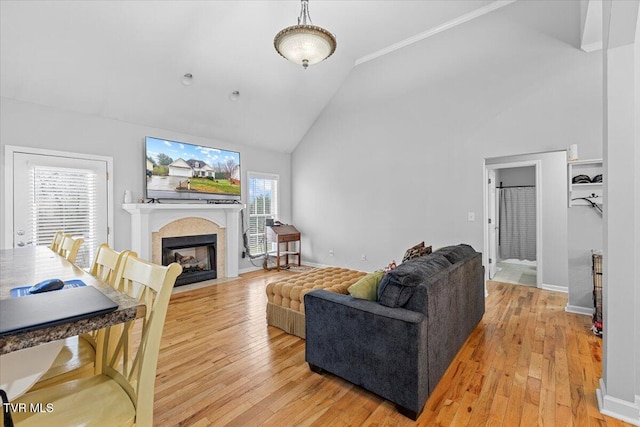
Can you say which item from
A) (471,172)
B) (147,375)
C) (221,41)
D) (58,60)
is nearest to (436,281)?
(147,375)

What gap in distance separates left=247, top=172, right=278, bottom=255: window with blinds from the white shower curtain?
532 centimetres

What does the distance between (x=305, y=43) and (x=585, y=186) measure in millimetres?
3618

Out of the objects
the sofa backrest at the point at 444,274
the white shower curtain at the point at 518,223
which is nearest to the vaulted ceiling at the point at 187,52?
the sofa backrest at the point at 444,274

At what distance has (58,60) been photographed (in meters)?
3.30

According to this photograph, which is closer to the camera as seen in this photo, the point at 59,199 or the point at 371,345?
the point at 371,345

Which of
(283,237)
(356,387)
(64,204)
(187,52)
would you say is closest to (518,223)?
(283,237)

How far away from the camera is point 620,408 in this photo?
178cm

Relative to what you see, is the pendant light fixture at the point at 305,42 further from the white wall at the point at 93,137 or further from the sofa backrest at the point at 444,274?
the white wall at the point at 93,137

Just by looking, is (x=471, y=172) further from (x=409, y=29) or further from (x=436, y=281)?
(x=436, y=281)

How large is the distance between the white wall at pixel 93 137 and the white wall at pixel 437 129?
2.63 metres

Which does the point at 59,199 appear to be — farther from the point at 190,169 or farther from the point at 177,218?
the point at 190,169

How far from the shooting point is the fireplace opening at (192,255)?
4.84 m

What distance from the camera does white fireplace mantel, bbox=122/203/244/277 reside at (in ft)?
14.1

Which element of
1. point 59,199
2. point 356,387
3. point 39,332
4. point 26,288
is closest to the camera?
point 39,332
